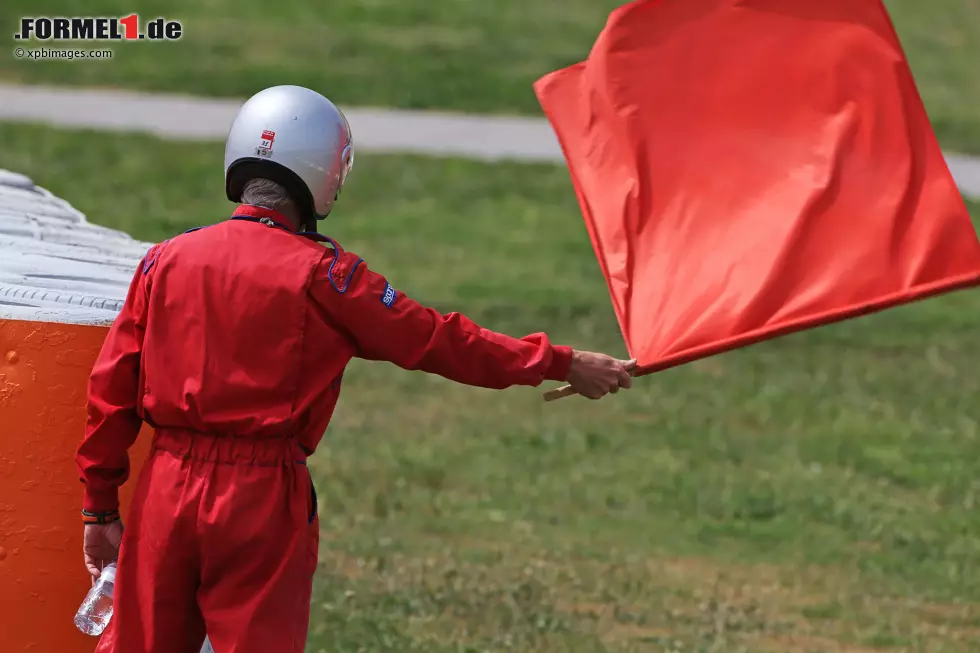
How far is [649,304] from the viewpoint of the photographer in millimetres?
4902

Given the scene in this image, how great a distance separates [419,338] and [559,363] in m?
0.45

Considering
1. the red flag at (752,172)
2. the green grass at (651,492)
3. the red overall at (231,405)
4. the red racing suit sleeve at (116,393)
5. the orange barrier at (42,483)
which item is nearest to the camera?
the red overall at (231,405)

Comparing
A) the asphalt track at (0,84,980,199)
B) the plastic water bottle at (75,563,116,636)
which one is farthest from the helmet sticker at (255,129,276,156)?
the asphalt track at (0,84,980,199)

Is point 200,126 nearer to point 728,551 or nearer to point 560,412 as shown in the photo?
point 560,412

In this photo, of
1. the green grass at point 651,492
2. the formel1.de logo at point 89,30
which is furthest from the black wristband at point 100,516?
the formel1.de logo at point 89,30

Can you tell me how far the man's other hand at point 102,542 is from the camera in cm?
435

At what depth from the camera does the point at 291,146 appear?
4.20 meters

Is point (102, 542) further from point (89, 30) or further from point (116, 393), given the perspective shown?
point (89, 30)

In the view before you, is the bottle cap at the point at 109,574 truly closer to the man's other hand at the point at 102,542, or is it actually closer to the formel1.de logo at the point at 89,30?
the man's other hand at the point at 102,542

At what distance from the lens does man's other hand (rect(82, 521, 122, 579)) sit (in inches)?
171

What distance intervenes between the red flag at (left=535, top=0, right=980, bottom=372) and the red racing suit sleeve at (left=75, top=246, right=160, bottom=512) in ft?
4.79

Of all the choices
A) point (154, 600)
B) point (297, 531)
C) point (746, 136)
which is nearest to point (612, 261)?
point (746, 136)

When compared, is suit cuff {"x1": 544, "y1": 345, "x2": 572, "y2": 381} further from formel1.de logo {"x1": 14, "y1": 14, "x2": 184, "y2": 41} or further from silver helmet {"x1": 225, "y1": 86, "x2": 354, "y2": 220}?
formel1.de logo {"x1": 14, "y1": 14, "x2": 184, "y2": 41}

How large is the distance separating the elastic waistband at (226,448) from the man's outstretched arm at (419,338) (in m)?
0.34
